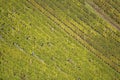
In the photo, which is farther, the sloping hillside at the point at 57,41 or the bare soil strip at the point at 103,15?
the bare soil strip at the point at 103,15

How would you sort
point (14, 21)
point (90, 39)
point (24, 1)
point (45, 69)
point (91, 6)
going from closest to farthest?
point (45, 69), point (14, 21), point (24, 1), point (90, 39), point (91, 6)

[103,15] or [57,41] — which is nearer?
[57,41]

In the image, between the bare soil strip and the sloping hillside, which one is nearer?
the sloping hillside

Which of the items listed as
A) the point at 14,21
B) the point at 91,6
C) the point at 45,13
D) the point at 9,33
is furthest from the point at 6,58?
the point at 91,6

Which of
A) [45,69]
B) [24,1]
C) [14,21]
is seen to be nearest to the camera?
[45,69]

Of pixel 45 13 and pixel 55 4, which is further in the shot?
pixel 55 4

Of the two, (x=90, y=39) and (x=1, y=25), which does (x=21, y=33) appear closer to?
(x=1, y=25)

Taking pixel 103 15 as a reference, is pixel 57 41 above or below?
above
